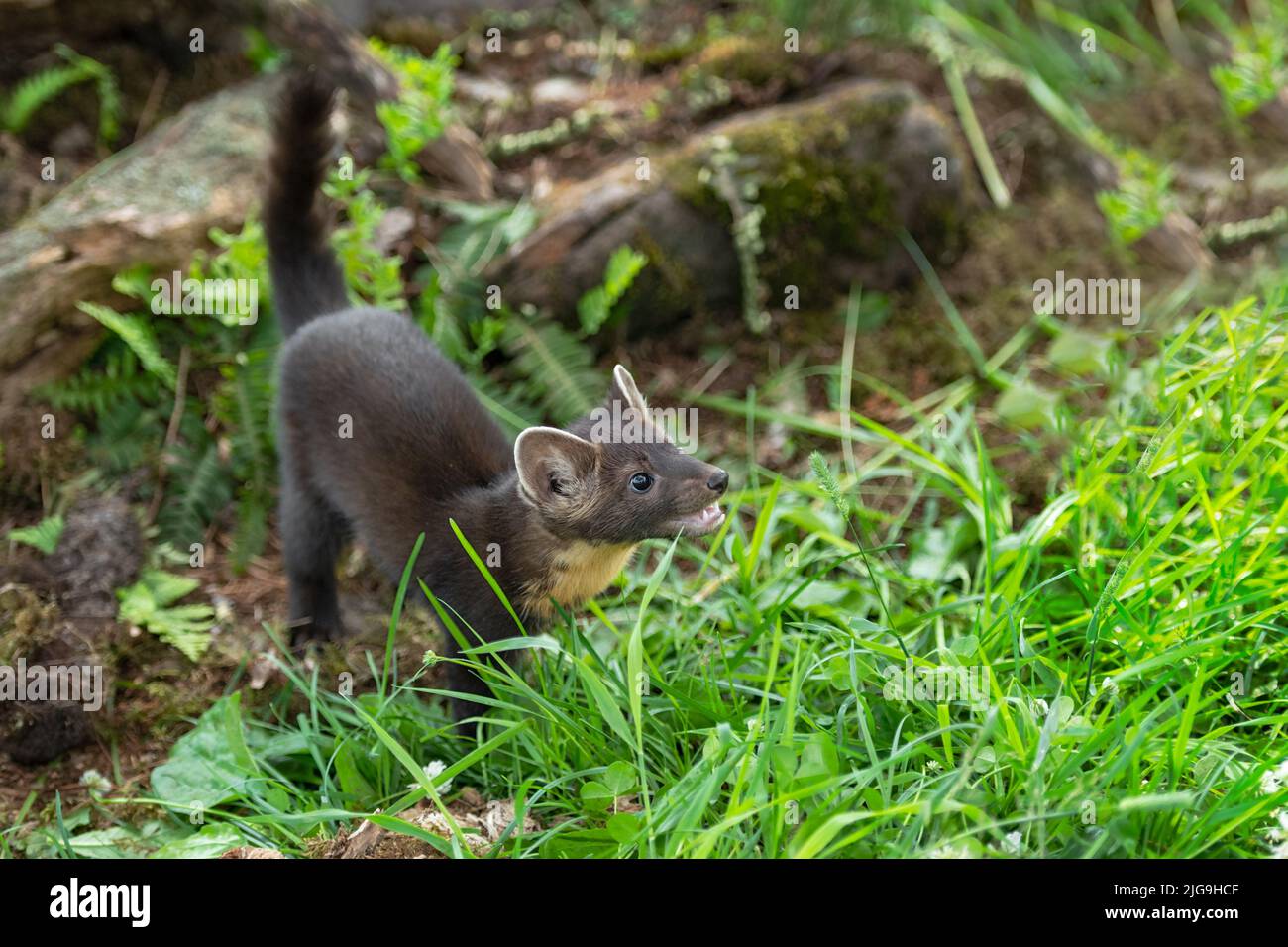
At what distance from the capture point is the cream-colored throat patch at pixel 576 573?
462cm

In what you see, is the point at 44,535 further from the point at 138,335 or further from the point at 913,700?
the point at 913,700

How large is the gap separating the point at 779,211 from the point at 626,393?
256 centimetres

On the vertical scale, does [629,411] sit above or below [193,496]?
above

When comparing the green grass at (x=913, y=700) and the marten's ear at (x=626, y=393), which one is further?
the marten's ear at (x=626, y=393)

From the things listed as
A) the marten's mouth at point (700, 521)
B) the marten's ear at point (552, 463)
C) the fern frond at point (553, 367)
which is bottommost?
the marten's mouth at point (700, 521)

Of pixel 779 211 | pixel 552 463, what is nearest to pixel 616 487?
pixel 552 463

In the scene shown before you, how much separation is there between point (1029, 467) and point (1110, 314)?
1.68 meters

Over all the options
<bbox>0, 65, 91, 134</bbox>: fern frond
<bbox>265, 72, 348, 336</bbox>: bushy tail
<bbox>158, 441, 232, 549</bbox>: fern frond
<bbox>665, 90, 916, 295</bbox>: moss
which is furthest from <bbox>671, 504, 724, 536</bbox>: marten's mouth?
<bbox>0, 65, 91, 134</bbox>: fern frond

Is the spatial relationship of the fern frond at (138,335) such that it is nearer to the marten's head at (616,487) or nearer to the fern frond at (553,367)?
the fern frond at (553,367)

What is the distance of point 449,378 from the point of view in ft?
17.0

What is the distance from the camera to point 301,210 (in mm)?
5438

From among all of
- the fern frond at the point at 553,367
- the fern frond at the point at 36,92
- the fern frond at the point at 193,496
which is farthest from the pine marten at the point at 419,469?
the fern frond at the point at 36,92
